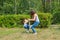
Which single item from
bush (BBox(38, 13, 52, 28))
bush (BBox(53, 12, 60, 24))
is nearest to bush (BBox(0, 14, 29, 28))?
bush (BBox(38, 13, 52, 28))

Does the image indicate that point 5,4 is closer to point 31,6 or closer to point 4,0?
point 4,0

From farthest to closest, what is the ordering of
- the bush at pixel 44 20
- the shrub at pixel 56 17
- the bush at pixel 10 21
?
the shrub at pixel 56 17 → the bush at pixel 10 21 → the bush at pixel 44 20

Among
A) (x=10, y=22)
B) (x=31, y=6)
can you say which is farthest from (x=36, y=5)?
(x=10, y=22)

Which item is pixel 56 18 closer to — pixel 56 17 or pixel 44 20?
pixel 56 17

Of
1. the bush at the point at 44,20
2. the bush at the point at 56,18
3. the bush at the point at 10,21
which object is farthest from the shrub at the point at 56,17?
the bush at the point at 10,21

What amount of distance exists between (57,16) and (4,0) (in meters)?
5.07

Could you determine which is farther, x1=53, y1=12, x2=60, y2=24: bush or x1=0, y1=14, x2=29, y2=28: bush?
x1=53, y1=12, x2=60, y2=24: bush

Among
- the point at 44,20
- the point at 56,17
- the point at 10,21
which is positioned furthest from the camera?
the point at 56,17

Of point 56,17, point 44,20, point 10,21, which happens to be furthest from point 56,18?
point 10,21

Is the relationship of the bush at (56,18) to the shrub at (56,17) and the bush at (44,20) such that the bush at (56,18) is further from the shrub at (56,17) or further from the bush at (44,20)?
the bush at (44,20)

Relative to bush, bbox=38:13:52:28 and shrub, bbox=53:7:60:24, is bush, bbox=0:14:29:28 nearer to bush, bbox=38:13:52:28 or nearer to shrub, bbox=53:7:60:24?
bush, bbox=38:13:52:28

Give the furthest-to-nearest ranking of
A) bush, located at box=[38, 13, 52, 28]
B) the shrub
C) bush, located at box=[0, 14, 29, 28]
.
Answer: the shrub
bush, located at box=[0, 14, 29, 28]
bush, located at box=[38, 13, 52, 28]

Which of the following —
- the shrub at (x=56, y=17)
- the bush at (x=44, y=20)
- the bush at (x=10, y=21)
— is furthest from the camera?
the shrub at (x=56, y=17)

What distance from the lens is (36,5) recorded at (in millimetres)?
21047
